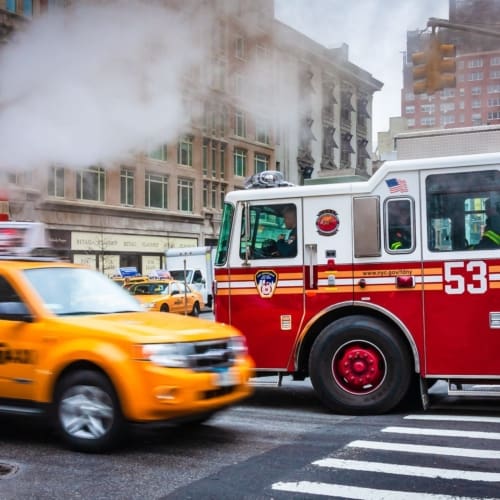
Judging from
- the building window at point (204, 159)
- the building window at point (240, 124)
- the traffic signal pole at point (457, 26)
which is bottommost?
the building window at point (240, 124)

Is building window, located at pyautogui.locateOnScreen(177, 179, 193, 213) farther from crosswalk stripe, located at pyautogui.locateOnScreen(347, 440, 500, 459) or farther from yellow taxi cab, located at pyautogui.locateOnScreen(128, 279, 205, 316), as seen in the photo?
crosswalk stripe, located at pyautogui.locateOnScreen(347, 440, 500, 459)

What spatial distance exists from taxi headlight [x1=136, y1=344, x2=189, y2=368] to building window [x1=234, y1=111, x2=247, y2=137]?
9.92 m

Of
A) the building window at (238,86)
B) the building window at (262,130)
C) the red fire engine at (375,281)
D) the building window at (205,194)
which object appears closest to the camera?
the red fire engine at (375,281)

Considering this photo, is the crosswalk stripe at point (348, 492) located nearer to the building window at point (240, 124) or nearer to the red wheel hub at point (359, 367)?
the red wheel hub at point (359, 367)

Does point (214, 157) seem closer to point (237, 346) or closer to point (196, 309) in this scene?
point (196, 309)

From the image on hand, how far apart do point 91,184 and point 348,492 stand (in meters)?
17.7

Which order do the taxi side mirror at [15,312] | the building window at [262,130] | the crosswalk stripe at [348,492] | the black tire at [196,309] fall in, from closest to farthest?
the crosswalk stripe at [348,492] → the taxi side mirror at [15,312] → the building window at [262,130] → the black tire at [196,309]

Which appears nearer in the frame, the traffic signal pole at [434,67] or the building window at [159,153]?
the traffic signal pole at [434,67]

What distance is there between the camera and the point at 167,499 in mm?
4965

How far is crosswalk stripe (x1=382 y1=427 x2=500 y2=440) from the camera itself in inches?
273

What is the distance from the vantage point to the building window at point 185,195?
2632cm

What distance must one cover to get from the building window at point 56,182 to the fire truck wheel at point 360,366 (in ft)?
31.0

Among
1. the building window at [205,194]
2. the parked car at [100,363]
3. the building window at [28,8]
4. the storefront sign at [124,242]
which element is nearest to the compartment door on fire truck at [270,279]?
the parked car at [100,363]

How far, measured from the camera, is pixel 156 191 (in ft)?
87.4
